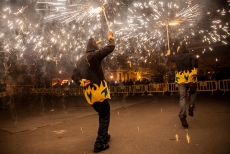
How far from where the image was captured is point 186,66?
17.0 feet

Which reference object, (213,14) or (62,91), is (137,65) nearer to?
(62,91)

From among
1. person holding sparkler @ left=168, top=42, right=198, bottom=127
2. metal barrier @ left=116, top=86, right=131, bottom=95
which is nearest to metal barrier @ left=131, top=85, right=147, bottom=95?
metal barrier @ left=116, top=86, right=131, bottom=95

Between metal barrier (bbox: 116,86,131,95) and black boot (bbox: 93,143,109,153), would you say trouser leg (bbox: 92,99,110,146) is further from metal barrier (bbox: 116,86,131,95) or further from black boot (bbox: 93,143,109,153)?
metal barrier (bbox: 116,86,131,95)

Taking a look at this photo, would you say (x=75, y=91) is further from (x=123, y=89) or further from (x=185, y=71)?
(x=185, y=71)

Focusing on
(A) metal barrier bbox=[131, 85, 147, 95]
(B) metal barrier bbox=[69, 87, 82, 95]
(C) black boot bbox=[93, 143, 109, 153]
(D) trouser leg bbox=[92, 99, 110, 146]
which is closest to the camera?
(C) black boot bbox=[93, 143, 109, 153]

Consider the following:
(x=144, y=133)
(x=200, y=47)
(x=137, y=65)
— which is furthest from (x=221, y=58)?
(x=144, y=133)

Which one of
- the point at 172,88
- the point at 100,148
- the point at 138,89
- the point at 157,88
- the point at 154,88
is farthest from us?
the point at 138,89

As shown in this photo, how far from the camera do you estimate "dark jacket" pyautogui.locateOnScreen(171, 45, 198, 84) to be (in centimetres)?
512

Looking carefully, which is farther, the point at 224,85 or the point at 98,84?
the point at 224,85

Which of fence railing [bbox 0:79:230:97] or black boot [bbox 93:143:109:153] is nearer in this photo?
black boot [bbox 93:143:109:153]

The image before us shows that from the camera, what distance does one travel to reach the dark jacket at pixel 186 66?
5117mm

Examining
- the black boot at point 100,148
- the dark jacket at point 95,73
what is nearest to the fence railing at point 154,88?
the dark jacket at point 95,73

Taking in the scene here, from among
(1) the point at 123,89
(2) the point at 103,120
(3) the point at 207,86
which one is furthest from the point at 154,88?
(2) the point at 103,120

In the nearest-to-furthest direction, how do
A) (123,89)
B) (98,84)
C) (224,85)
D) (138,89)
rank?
(98,84)
(224,85)
(138,89)
(123,89)
